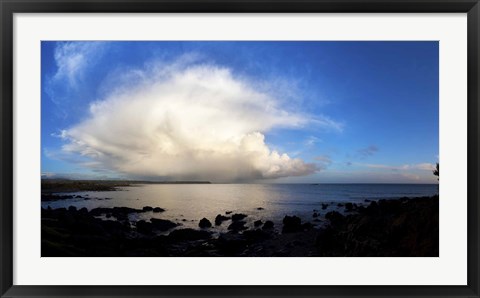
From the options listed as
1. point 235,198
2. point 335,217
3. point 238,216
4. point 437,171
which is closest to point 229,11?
point 235,198

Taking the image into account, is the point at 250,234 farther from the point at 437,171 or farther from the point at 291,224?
the point at 437,171

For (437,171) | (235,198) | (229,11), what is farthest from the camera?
(235,198)

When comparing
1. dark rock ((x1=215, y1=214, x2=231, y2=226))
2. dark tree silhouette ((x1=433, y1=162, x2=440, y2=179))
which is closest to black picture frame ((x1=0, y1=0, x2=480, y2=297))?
dark tree silhouette ((x1=433, y1=162, x2=440, y2=179))

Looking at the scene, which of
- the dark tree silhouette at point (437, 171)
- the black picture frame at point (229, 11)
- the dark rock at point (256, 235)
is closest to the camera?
the black picture frame at point (229, 11)

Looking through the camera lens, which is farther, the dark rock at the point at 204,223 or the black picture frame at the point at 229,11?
the dark rock at the point at 204,223

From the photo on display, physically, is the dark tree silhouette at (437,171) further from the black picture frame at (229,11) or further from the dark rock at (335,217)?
the dark rock at (335,217)

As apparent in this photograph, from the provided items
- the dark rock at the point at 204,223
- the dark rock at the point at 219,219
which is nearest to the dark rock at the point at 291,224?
the dark rock at the point at 219,219

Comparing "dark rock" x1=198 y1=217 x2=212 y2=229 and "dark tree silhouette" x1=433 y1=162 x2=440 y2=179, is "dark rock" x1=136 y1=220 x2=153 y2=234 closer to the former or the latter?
"dark rock" x1=198 y1=217 x2=212 y2=229
